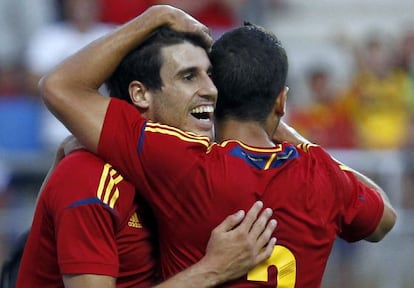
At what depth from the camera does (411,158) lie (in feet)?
28.1

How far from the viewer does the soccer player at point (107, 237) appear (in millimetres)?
3959

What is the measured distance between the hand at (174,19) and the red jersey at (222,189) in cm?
33

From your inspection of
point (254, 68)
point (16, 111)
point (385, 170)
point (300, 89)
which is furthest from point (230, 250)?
point (300, 89)

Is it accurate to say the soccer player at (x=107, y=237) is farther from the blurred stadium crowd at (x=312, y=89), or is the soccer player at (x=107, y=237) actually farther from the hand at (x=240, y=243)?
the blurred stadium crowd at (x=312, y=89)

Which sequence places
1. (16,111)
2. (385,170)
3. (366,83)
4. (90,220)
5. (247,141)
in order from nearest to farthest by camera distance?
(90,220) < (247,141) < (385,170) < (16,111) < (366,83)

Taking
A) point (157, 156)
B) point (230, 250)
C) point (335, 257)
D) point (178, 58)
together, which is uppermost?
point (178, 58)

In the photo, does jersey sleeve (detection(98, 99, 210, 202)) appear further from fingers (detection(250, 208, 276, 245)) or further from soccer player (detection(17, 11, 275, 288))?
fingers (detection(250, 208, 276, 245))

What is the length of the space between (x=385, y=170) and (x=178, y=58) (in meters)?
4.40

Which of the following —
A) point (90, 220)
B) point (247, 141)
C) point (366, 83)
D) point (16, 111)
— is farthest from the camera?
point (366, 83)

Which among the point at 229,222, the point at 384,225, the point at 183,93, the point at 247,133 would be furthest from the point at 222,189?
the point at 384,225

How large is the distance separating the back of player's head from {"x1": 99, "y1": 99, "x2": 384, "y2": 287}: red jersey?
→ 148mm

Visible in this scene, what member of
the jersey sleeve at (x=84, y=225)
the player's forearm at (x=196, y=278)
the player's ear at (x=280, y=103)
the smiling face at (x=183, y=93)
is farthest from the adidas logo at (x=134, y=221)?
the player's ear at (x=280, y=103)

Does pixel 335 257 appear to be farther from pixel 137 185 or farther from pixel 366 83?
pixel 137 185

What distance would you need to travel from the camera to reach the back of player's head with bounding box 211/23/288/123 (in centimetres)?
421
